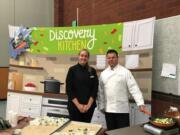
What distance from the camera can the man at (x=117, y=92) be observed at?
10.1 feet

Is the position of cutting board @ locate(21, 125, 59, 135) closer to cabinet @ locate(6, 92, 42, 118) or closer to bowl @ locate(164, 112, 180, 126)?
bowl @ locate(164, 112, 180, 126)

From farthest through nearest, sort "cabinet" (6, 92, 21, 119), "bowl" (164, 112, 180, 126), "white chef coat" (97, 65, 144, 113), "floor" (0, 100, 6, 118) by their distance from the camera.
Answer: "floor" (0, 100, 6, 118)
"cabinet" (6, 92, 21, 119)
"white chef coat" (97, 65, 144, 113)
"bowl" (164, 112, 180, 126)

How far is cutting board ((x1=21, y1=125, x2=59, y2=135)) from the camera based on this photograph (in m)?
2.21

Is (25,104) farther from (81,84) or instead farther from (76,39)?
(81,84)

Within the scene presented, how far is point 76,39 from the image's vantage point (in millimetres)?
3941

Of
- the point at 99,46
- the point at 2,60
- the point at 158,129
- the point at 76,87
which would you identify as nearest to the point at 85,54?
the point at 76,87

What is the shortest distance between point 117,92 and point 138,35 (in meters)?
0.82

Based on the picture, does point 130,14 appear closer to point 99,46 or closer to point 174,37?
point 99,46

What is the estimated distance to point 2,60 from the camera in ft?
23.7

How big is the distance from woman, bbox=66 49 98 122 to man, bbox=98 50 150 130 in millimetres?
161

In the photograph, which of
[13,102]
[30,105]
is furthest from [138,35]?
[13,102]

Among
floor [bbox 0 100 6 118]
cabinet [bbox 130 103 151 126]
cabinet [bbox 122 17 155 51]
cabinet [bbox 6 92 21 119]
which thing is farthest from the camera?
floor [bbox 0 100 6 118]

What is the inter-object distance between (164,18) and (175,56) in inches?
20.2

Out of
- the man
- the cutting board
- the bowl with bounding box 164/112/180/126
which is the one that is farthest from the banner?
the cutting board
